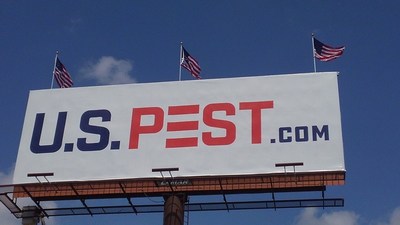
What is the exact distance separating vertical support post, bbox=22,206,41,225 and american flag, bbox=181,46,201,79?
7915mm

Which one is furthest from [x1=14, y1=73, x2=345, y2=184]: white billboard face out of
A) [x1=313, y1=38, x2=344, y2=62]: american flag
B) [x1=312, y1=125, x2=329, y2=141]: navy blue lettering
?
[x1=313, y1=38, x2=344, y2=62]: american flag

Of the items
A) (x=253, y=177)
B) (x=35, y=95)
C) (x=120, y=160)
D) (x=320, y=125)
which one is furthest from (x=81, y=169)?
(x=320, y=125)

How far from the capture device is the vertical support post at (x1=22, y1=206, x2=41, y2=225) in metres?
29.4

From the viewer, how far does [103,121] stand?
98.1 feet

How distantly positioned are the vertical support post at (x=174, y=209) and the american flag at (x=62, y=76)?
712 centimetres

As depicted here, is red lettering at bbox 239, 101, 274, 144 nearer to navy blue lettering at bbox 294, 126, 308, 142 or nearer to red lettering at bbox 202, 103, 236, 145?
red lettering at bbox 202, 103, 236, 145

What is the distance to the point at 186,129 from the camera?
2912 cm

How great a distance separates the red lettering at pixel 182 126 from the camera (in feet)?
94.2

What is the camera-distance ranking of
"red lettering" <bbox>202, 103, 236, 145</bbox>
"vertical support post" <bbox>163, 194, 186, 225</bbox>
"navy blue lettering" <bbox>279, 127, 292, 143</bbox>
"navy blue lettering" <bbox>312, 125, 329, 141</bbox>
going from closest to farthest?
"vertical support post" <bbox>163, 194, 186, 225</bbox> → "navy blue lettering" <bbox>312, 125, 329, 141</bbox> → "navy blue lettering" <bbox>279, 127, 292, 143</bbox> → "red lettering" <bbox>202, 103, 236, 145</bbox>

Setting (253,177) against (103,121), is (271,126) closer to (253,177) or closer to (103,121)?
(253,177)

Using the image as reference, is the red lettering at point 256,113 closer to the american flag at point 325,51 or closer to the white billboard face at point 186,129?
the white billboard face at point 186,129

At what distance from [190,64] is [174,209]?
6426 millimetres

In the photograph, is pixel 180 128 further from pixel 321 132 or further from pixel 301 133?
pixel 321 132

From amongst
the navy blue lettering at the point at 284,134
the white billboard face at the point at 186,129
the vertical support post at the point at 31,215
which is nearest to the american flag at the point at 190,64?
the white billboard face at the point at 186,129
